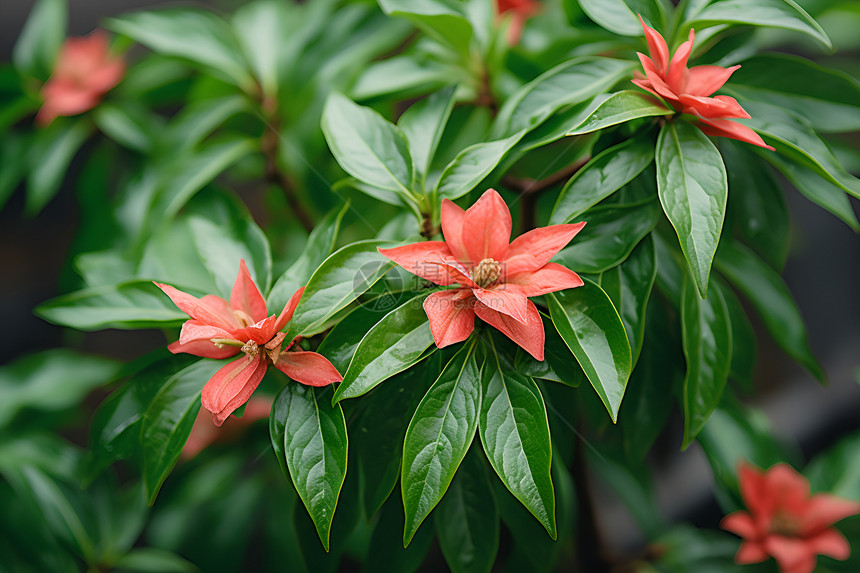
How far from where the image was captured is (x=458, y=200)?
1.81 ft

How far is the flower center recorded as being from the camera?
47cm

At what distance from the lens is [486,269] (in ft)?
1.55

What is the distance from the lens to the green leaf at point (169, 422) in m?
0.53

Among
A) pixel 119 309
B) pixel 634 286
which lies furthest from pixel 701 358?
pixel 119 309

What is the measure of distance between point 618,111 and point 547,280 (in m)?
0.15

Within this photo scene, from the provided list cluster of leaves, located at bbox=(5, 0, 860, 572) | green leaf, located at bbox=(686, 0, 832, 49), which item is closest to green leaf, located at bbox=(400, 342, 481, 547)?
cluster of leaves, located at bbox=(5, 0, 860, 572)

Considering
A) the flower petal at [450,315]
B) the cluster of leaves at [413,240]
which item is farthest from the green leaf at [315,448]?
the flower petal at [450,315]

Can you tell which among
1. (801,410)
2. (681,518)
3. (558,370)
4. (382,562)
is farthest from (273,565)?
(801,410)

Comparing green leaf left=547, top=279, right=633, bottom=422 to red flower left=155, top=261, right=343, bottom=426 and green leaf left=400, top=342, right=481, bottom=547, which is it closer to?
green leaf left=400, top=342, right=481, bottom=547

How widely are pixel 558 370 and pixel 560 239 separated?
11cm

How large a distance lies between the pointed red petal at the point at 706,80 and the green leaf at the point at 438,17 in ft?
0.85

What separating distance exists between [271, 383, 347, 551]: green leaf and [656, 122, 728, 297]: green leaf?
0.97ft

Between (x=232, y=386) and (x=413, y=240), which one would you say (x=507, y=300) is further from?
(x=232, y=386)

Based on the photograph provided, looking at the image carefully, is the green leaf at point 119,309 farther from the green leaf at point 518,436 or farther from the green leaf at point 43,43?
the green leaf at point 43,43
